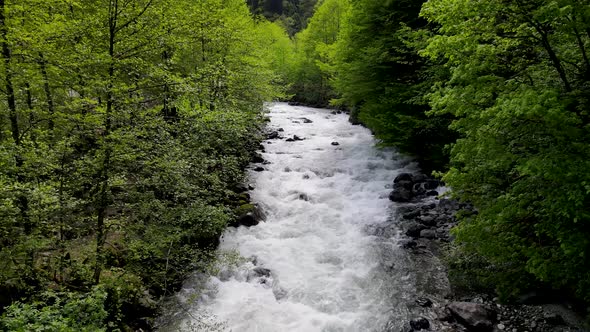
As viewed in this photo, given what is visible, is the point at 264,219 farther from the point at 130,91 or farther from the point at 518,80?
A: the point at 518,80

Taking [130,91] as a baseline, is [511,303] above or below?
below

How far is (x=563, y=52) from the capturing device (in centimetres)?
609

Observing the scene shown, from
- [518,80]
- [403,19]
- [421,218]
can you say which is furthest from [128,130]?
[403,19]

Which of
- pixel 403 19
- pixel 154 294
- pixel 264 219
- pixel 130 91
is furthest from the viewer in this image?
pixel 403 19

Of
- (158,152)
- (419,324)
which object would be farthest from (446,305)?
(158,152)

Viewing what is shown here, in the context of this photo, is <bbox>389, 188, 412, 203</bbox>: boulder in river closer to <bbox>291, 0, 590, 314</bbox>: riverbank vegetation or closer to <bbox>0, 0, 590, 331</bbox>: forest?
<bbox>0, 0, 590, 331</bbox>: forest

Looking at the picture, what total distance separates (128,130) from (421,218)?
33.9 feet

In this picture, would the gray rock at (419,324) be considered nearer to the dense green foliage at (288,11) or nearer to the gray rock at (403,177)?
the gray rock at (403,177)

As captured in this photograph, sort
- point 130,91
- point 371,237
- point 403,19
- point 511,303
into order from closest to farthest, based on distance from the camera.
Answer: point 130,91 → point 511,303 → point 371,237 → point 403,19

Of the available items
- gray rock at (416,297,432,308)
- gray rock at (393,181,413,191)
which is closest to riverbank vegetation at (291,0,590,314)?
gray rock at (416,297,432,308)

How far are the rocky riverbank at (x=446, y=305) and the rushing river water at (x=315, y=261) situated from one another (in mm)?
374

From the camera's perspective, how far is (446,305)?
8.86m

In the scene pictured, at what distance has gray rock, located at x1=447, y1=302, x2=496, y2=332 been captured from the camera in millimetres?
7891

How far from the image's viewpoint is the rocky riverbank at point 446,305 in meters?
7.82
